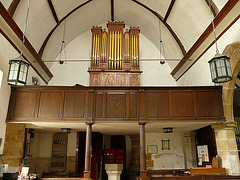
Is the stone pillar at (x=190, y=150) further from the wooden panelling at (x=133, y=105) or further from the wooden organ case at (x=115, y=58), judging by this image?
the wooden panelling at (x=133, y=105)

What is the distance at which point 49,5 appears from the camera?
836 centimetres

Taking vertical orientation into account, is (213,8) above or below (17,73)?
above

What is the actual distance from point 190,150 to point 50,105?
661 centimetres

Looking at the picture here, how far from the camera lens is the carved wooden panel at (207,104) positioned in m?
7.04

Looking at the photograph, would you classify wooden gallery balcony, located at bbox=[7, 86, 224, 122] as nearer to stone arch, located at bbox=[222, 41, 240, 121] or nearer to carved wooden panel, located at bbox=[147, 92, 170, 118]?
carved wooden panel, located at bbox=[147, 92, 170, 118]

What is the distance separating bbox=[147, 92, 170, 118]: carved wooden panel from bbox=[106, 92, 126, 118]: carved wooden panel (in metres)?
0.86

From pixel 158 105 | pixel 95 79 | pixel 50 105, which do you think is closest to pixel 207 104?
pixel 158 105

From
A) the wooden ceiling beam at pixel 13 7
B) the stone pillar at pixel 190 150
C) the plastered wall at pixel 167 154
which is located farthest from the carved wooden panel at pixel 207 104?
the wooden ceiling beam at pixel 13 7

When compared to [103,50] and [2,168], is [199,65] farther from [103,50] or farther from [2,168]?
[2,168]

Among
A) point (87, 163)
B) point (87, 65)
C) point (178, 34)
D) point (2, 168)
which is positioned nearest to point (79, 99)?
point (87, 163)

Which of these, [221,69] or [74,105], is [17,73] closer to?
[74,105]

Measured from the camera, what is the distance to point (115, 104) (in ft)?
23.5

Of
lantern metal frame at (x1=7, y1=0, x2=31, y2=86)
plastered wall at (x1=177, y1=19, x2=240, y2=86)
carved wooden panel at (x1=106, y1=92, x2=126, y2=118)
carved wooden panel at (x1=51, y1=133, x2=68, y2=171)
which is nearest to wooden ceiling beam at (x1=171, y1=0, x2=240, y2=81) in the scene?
plastered wall at (x1=177, y1=19, x2=240, y2=86)

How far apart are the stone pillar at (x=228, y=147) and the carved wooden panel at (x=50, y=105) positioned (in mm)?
5376
